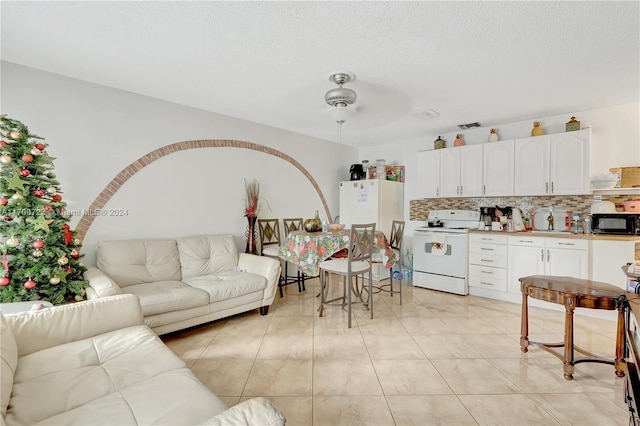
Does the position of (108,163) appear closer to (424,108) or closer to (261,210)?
(261,210)

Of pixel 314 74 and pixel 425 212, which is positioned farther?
pixel 425 212

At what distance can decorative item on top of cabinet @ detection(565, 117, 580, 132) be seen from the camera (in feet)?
12.2

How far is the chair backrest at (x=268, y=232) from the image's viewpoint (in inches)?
173

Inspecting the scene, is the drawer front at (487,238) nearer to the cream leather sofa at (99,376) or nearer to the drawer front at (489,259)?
the drawer front at (489,259)

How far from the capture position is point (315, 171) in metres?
5.39

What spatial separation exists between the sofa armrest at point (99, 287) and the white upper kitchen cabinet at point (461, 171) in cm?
451

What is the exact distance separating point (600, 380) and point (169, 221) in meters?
4.31

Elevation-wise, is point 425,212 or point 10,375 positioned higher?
point 425,212

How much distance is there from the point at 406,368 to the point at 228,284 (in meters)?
1.90

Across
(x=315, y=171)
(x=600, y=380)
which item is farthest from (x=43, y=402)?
(x=315, y=171)

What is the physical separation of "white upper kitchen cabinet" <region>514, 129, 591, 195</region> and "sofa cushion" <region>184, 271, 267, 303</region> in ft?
12.3

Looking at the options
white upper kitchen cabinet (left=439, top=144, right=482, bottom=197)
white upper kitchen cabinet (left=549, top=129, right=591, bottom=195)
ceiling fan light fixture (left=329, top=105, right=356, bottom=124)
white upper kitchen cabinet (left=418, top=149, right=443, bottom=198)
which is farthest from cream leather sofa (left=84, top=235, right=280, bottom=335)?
white upper kitchen cabinet (left=549, top=129, right=591, bottom=195)

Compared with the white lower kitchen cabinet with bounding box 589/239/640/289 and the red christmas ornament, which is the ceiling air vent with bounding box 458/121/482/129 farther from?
the red christmas ornament

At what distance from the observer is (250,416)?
88 cm
